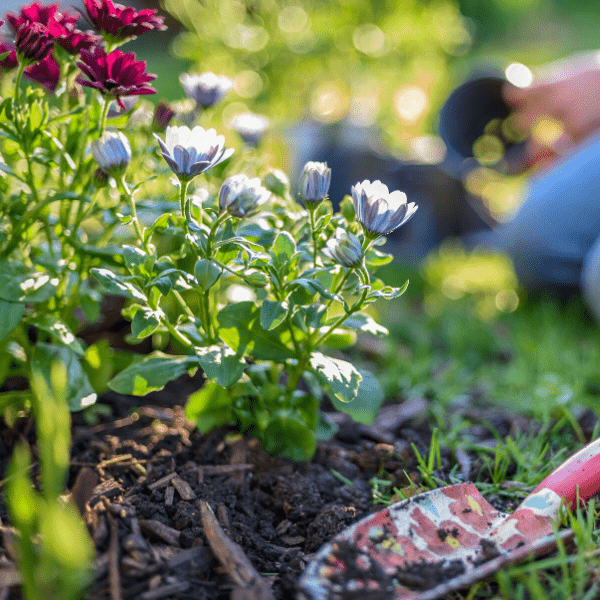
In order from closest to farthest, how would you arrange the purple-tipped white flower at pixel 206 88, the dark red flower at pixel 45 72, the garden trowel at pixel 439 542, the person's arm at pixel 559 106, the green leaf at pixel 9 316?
the garden trowel at pixel 439 542 → the green leaf at pixel 9 316 → the dark red flower at pixel 45 72 → the purple-tipped white flower at pixel 206 88 → the person's arm at pixel 559 106

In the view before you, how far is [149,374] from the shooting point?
1093 mm

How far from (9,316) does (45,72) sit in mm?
487

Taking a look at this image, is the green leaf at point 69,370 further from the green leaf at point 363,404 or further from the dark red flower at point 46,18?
the dark red flower at point 46,18

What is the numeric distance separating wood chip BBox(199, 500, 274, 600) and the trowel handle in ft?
1.60

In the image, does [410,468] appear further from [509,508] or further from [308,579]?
[308,579]

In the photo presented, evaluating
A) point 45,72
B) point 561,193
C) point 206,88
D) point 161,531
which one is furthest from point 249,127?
point 561,193

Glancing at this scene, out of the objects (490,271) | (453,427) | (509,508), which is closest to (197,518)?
(509,508)

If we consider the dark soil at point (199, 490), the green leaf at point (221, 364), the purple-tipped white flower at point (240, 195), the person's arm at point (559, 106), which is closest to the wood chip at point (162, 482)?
the dark soil at point (199, 490)

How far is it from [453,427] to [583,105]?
1745 millimetres

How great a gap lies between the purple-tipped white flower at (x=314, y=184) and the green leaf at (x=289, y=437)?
0.43m

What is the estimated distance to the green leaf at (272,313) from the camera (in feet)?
3.24

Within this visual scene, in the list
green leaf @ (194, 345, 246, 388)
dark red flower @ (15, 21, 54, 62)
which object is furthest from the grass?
dark red flower @ (15, 21, 54, 62)

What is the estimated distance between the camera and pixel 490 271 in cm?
294

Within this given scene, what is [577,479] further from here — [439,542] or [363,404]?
[363,404]
